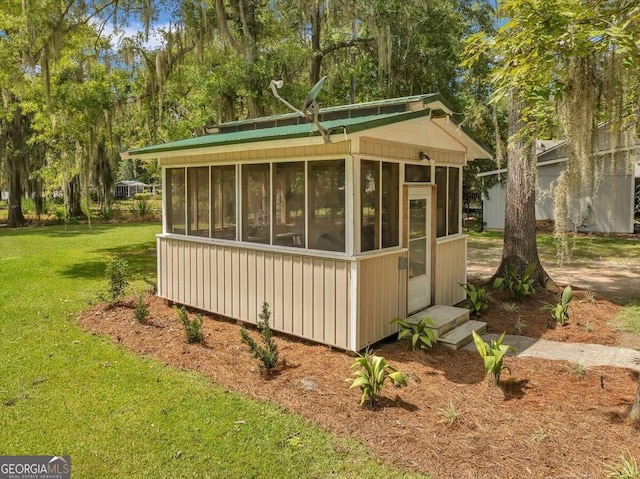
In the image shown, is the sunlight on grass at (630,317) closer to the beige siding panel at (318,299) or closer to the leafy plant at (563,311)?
the leafy plant at (563,311)

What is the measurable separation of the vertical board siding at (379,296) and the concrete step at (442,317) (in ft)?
0.90

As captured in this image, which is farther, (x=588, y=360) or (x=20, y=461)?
(x=588, y=360)

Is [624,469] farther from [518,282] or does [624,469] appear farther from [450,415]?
[518,282]

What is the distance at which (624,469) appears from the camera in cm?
271

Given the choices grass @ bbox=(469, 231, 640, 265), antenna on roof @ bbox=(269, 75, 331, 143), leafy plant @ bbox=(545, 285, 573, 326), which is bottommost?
leafy plant @ bbox=(545, 285, 573, 326)

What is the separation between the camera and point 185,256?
682cm

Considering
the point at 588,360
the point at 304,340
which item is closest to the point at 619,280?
the point at 588,360

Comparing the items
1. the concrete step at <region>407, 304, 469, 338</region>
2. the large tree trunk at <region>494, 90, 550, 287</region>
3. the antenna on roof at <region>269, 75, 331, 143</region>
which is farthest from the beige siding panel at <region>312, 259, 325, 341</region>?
the large tree trunk at <region>494, 90, 550, 287</region>

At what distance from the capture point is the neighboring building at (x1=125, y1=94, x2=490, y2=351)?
4.93m

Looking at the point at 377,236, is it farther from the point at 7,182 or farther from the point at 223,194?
the point at 7,182

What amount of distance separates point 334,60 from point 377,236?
10.4 metres

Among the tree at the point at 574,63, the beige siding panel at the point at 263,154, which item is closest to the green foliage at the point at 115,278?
the beige siding panel at the point at 263,154

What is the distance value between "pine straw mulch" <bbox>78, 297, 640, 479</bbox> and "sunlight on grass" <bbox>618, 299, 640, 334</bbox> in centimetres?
188

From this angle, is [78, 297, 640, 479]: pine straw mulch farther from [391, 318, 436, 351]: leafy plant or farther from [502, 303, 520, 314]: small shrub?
[502, 303, 520, 314]: small shrub
